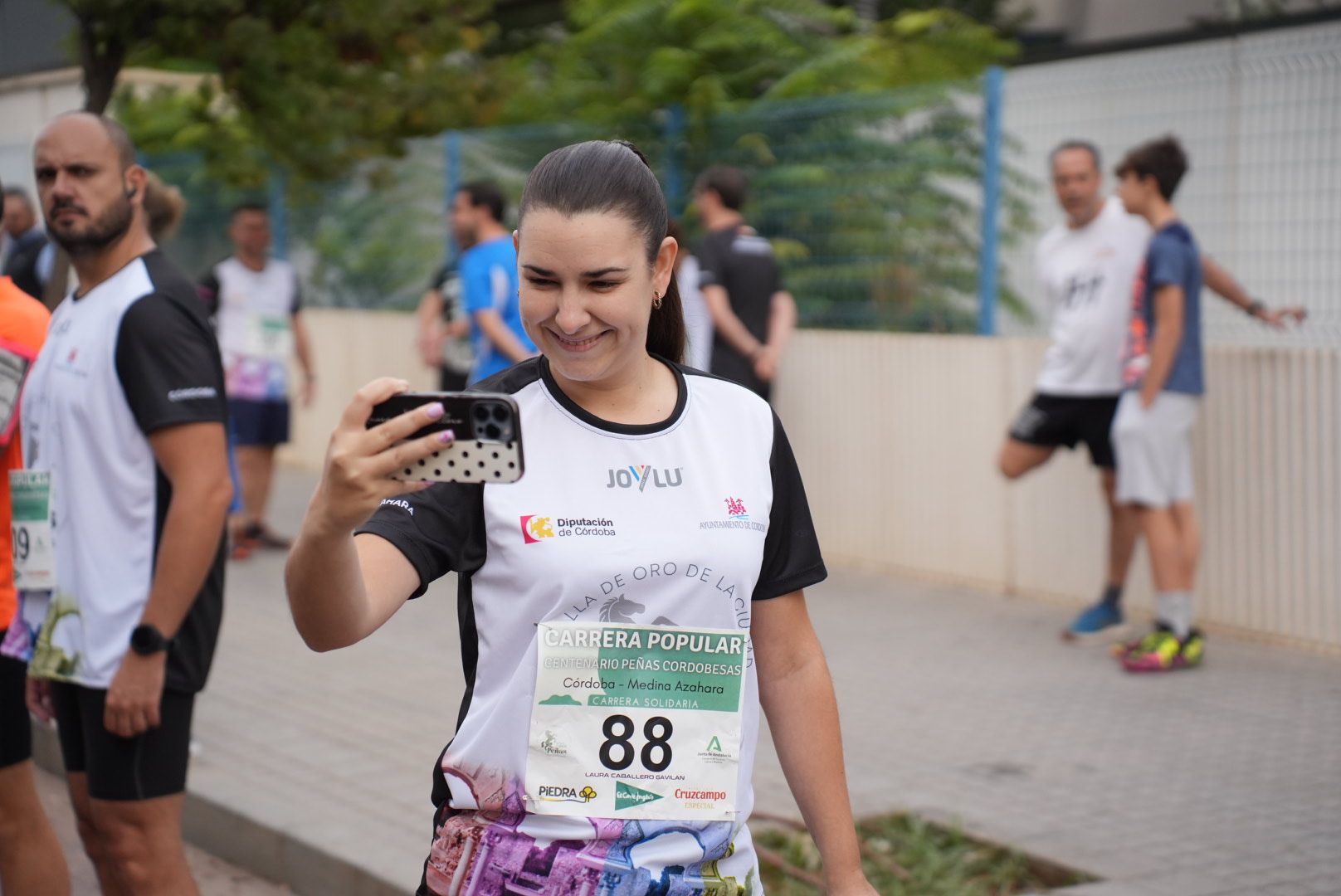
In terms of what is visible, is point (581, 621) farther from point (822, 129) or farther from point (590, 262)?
point (822, 129)

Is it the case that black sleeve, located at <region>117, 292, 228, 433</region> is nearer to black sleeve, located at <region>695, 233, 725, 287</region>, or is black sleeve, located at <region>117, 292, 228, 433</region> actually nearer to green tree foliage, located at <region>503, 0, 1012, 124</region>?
black sleeve, located at <region>695, 233, 725, 287</region>

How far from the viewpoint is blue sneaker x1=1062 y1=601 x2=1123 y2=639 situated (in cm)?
796

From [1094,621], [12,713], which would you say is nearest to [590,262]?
[12,713]

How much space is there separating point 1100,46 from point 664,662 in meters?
6.99

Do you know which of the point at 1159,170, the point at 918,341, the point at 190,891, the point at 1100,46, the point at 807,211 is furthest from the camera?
the point at 807,211

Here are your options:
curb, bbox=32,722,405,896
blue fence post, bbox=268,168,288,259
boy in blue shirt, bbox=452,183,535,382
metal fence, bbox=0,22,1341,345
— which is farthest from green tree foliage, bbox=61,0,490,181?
curb, bbox=32,722,405,896

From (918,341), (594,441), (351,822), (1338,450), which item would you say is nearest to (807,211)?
(918,341)

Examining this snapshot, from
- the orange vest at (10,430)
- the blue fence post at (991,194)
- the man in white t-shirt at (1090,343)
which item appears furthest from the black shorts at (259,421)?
the orange vest at (10,430)

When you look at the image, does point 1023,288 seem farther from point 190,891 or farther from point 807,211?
point 190,891

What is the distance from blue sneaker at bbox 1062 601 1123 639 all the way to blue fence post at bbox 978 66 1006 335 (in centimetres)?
194

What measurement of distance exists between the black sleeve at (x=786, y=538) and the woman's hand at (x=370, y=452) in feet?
2.55

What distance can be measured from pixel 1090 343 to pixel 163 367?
203 inches

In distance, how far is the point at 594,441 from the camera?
248 cm

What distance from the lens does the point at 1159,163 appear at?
7.39 metres
